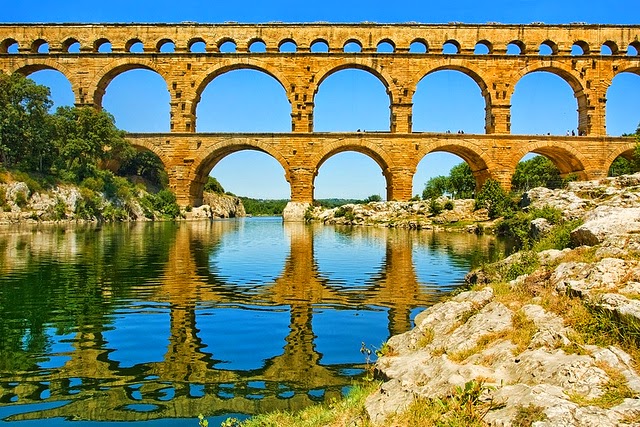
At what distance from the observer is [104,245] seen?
17.4m

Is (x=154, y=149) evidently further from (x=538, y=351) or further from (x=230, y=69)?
(x=538, y=351)

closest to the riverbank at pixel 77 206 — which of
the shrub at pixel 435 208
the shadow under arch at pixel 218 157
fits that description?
the shadow under arch at pixel 218 157

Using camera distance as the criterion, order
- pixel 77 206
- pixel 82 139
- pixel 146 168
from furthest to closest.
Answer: pixel 146 168 < pixel 82 139 < pixel 77 206

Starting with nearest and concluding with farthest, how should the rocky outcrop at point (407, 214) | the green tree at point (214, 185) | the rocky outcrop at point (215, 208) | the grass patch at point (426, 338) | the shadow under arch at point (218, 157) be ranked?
the grass patch at point (426, 338) < the rocky outcrop at point (407, 214) < the shadow under arch at point (218, 157) < the rocky outcrop at point (215, 208) < the green tree at point (214, 185)

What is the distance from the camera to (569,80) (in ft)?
137

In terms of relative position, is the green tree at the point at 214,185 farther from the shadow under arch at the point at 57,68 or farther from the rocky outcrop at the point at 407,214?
the rocky outcrop at the point at 407,214

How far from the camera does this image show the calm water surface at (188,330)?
14.2 feet

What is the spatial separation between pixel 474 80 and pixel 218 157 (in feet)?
73.8

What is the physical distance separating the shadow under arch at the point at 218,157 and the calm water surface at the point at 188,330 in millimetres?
25813

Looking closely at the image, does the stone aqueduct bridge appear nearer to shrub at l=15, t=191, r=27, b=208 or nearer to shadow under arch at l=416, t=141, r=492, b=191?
shadow under arch at l=416, t=141, r=492, b=191

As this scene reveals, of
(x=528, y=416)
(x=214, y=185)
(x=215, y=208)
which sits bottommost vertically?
(x=528, y=416)

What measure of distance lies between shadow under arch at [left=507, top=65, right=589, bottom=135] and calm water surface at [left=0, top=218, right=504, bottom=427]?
32007mm

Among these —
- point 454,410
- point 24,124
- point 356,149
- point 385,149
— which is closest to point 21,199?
point 24,124

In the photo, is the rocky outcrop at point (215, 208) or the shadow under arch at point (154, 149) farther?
the rocky outcrop at point (215, 208)
